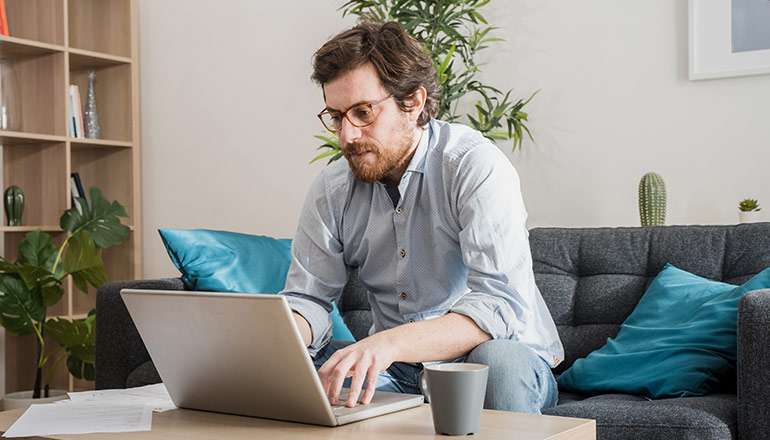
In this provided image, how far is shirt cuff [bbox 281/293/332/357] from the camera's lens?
4.95 ft

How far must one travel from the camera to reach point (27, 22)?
140 inches

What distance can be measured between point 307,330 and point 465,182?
39 centimetres

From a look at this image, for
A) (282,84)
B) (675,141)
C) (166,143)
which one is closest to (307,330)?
(675,141)

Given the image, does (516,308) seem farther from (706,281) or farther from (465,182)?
(706,281)

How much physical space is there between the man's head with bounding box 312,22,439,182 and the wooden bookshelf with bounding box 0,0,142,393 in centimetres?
217

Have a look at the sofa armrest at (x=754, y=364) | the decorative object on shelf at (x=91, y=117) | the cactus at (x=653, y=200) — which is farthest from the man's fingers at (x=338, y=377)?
the decorative object on shelf at (x=91, y=117)

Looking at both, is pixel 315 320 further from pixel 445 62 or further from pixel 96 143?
pixel 96 143

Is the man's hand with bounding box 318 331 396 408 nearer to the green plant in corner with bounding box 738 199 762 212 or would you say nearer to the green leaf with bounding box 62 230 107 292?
the green plant in corner with bounding box 738 199 762 212

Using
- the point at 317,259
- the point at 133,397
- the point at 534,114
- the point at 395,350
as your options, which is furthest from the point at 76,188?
the point at 395,350

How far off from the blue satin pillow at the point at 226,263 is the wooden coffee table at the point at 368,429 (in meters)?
0.96

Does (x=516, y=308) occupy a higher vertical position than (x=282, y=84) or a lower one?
lower

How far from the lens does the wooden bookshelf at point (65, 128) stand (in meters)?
3.48

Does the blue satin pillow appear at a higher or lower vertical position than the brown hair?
lower

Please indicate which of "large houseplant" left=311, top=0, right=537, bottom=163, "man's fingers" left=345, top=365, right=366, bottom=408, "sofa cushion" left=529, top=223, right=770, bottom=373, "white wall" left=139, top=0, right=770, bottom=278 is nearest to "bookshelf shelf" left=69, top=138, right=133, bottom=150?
"white wall" left=139, top=0, right=770, bottom=278
